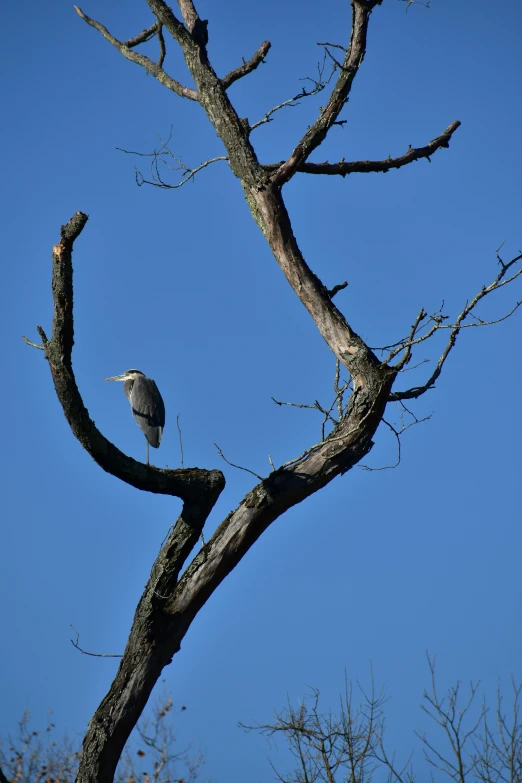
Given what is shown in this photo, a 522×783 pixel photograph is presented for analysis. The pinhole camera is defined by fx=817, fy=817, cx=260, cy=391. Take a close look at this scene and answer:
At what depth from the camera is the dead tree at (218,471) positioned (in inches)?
155

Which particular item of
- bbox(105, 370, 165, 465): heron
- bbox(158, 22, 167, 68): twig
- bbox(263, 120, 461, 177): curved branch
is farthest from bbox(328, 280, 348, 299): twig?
bbox(105, 370, 165, 465): heron

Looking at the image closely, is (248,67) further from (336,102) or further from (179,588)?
(179,588)

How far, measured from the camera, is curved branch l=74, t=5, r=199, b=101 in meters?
5.78

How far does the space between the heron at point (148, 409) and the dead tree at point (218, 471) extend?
4268mm

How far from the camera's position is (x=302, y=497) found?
14.0ft

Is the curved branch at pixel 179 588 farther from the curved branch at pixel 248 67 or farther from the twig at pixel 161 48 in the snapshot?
the twig at pixel 161 48

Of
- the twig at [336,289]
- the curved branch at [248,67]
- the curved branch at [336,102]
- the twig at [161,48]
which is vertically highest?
the twig at [161,48]

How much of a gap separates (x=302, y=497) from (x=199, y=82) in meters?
2.90

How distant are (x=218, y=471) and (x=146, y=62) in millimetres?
3820

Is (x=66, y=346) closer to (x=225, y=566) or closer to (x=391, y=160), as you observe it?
(x=225, y=566)

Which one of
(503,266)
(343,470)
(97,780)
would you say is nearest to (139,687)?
(97,780)

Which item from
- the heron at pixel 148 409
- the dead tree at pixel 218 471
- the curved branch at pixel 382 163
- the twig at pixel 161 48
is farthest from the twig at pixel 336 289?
the heron at pixel 148 409

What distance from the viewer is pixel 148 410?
29.1 feet

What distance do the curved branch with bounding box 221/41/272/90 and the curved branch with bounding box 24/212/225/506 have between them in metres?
2.45
